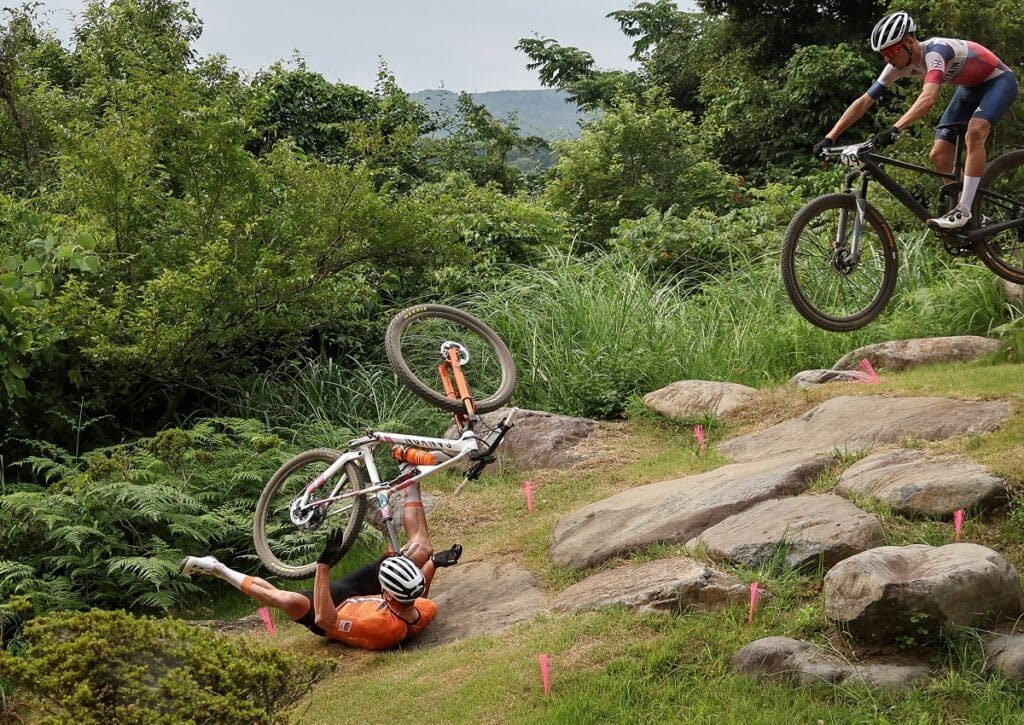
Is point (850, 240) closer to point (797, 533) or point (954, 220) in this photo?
point (954, 220)

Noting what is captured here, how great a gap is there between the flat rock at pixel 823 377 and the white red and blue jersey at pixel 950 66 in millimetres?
2804

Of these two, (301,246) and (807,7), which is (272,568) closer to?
(301,246)

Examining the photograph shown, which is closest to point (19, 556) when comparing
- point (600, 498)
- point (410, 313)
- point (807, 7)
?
point (410, 313)

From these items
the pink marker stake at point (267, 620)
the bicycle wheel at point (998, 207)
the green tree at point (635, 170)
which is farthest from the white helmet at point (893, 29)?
the green tree at point (635, 170)

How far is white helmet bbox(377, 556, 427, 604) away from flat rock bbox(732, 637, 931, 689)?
1.83 meters

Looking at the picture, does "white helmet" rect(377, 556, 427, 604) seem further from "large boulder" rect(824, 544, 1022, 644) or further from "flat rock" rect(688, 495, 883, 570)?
"large boulder" rect(824, 544, 1022, 644)

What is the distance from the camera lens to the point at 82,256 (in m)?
7.38

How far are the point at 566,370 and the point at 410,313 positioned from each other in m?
3.18

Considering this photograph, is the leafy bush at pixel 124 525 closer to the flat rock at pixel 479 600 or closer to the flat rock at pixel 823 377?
the flat rock at pixel 479 600

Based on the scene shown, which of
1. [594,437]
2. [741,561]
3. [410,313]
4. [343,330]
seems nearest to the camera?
[741,561]

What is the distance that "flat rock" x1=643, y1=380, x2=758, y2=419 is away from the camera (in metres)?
8.85

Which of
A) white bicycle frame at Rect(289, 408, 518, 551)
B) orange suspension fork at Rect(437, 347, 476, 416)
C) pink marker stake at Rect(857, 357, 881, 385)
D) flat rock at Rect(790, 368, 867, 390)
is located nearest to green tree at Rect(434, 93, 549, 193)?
flat rock at Rect(790, 368, 867, 390)

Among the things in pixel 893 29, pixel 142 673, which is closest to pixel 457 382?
pixel 893 29

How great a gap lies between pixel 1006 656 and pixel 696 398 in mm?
4629
